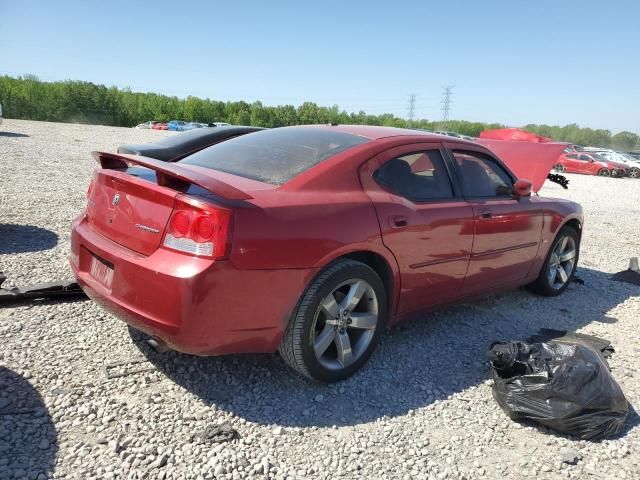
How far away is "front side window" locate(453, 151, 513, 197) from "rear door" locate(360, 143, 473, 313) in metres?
0.21

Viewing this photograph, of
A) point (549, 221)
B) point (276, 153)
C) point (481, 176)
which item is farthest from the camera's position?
A: point (549, 221)

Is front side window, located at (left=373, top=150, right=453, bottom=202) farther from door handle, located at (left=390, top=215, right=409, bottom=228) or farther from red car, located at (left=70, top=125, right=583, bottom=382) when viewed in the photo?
door handle, located at (left=390, top=215, right=409, bottom=228)

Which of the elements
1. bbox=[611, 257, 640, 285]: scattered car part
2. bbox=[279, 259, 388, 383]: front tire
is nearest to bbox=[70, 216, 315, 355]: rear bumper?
bbox=[279, 259, 388, 383]: front tire

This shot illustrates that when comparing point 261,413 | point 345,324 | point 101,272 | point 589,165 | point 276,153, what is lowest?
point 261,413

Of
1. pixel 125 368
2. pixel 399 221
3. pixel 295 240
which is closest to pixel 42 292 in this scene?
pixel 125 368

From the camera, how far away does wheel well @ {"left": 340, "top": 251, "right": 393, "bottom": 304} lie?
3100 millimetres

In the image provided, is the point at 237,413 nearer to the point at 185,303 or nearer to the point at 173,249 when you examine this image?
the point at 185,303

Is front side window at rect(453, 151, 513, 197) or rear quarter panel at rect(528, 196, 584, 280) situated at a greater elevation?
front side window at rect(453, 151, 513, 197)

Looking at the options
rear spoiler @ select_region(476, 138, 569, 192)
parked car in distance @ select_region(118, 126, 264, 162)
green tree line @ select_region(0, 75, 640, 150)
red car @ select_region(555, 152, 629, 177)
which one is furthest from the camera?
green tree line @ select_region(0, 75, 640, 150)

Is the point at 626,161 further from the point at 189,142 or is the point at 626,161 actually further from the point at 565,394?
the point at 565,394

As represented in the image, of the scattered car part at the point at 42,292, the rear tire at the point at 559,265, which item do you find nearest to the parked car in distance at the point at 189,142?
the scattered car part at the point at 42,292

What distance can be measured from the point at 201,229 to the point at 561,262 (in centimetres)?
428

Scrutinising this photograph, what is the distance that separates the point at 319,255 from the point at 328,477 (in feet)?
3.66

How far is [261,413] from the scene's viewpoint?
2.72 metres
